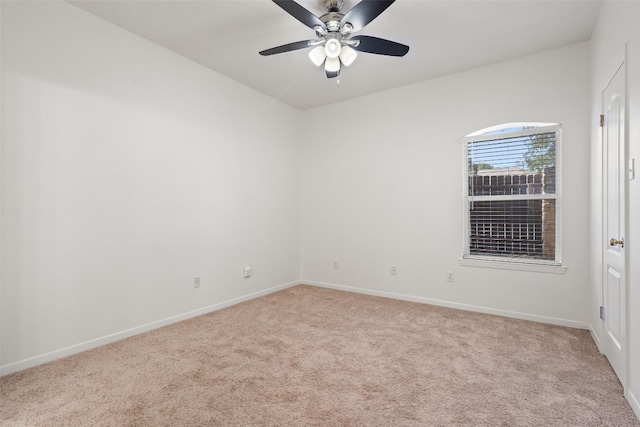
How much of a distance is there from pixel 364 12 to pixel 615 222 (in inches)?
92.7

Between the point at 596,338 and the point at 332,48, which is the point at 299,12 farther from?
the point at 596,338

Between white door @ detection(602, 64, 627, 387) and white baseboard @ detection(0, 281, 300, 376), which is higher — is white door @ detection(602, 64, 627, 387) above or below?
above

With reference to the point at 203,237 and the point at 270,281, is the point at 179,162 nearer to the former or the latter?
the point at 203,237

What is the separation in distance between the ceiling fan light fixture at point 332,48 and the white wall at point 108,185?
184cm

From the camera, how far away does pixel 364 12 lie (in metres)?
2.21

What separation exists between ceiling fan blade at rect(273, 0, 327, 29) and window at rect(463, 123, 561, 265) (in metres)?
2.42

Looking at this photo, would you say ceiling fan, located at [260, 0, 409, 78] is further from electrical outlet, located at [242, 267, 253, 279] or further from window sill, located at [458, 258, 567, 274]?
electrical outlet, located at [242, 267, 253, 279]

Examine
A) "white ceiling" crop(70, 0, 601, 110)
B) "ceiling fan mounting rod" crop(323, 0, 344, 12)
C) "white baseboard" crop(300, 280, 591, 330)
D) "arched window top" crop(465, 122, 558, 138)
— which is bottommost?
"white baseboard" crop(300, 280, 591, 330)

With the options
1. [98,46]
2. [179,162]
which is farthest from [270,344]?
[98,46]

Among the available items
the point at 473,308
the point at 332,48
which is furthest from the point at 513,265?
the point at 332,48

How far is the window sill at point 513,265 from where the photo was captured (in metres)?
3.37

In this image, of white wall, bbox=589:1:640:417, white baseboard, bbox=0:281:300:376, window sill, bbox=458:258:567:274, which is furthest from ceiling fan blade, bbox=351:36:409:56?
white baseboard, bbox=0:281:300:376

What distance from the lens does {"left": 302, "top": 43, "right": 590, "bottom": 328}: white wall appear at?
3.31 meters

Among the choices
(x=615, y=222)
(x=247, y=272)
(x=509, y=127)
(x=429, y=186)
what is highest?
(x=509, y=127)
